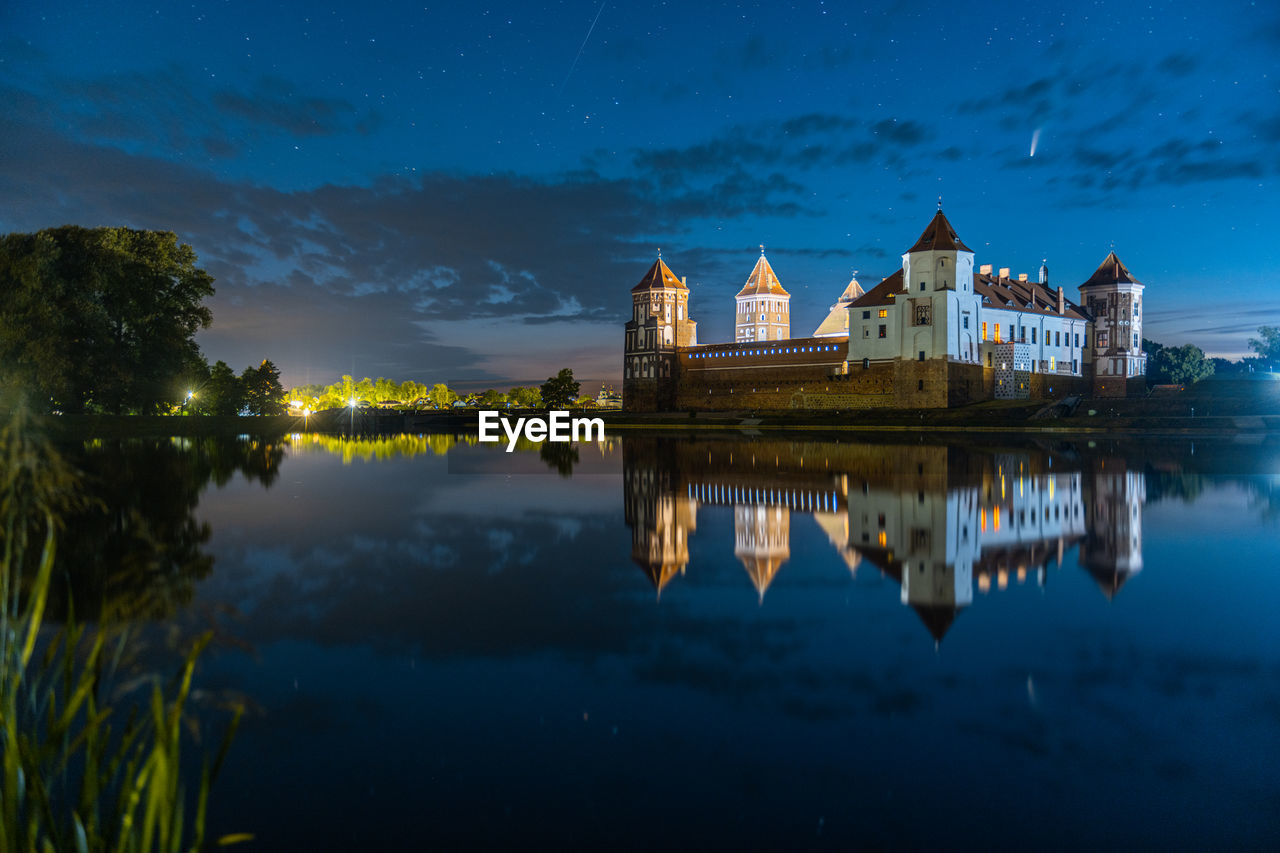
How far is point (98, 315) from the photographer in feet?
117

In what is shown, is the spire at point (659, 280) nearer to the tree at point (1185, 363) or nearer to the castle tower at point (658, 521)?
the tree at point (1185, 363)

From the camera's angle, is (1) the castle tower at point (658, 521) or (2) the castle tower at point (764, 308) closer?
(1) the castle tower at point (658, 521)

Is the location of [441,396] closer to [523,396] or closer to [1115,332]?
[523,396]

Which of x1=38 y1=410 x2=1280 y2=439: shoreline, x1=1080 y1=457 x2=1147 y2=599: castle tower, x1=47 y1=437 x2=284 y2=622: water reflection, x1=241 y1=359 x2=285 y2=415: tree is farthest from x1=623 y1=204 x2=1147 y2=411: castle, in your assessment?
x1=47 y1=437 x2=284 y2=622: water reflection

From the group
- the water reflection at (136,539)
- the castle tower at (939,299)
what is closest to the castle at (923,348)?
the castle tower at (939,299)

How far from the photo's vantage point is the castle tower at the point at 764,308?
323ft

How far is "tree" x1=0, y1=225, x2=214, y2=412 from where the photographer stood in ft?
112

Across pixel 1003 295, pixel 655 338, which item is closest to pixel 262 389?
pixel 655 338

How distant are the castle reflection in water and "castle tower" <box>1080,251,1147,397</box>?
178 feet

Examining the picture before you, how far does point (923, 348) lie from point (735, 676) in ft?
194

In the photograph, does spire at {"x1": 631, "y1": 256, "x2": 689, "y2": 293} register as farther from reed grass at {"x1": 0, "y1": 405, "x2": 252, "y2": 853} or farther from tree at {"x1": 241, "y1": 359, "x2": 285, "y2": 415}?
reed grass at {"x1": 0, "y1": 405, "x2": 252, "y2": 853}

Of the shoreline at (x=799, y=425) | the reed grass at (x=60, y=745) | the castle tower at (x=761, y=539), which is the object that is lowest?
the castle tower at (x=761, y=539)

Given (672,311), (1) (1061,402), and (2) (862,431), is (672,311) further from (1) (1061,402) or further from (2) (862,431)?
(1) (1061,402)

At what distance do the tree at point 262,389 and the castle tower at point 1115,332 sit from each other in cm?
7741
